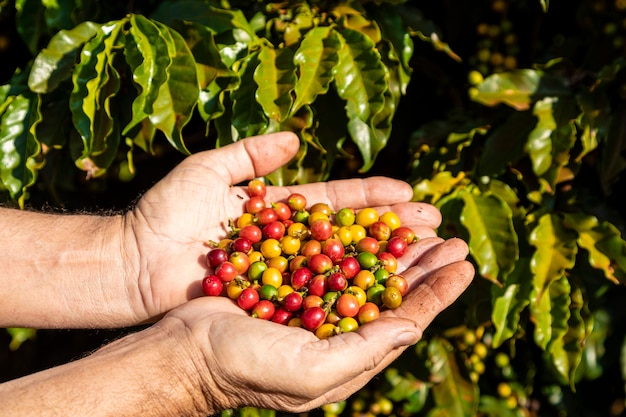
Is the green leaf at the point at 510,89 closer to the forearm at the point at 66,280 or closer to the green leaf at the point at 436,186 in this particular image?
the green leaf at the point at 436,186

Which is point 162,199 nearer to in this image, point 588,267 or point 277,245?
point 277,245

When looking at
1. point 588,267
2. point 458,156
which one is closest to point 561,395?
point 588,267

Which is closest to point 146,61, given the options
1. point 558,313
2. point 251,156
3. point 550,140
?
point 251,156

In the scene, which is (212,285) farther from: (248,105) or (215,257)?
(248,105)

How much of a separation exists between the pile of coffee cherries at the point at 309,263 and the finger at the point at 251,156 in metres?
0.11

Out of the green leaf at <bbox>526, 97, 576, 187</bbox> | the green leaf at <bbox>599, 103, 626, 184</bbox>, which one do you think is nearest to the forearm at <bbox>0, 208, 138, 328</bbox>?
the green leaf at <bbox>526, 97, 576, 187</bbox>

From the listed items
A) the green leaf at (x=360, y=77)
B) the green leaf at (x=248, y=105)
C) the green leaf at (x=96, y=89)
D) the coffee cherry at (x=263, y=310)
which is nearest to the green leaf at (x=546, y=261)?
the green leaf at (x=360, y=77)

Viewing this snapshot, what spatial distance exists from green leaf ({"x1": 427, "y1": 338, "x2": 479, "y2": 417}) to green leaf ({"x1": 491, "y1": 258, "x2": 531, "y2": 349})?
2.23ft

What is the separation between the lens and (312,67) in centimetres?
249

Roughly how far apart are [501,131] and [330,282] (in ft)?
3.31

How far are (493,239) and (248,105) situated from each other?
1.07m

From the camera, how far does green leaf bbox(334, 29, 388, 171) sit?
257cm

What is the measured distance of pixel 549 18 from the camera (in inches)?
142

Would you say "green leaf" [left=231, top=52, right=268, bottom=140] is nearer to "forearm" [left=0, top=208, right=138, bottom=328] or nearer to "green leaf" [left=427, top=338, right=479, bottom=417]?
"forearm" [left=0, top=208, right=138, bottom=328]
